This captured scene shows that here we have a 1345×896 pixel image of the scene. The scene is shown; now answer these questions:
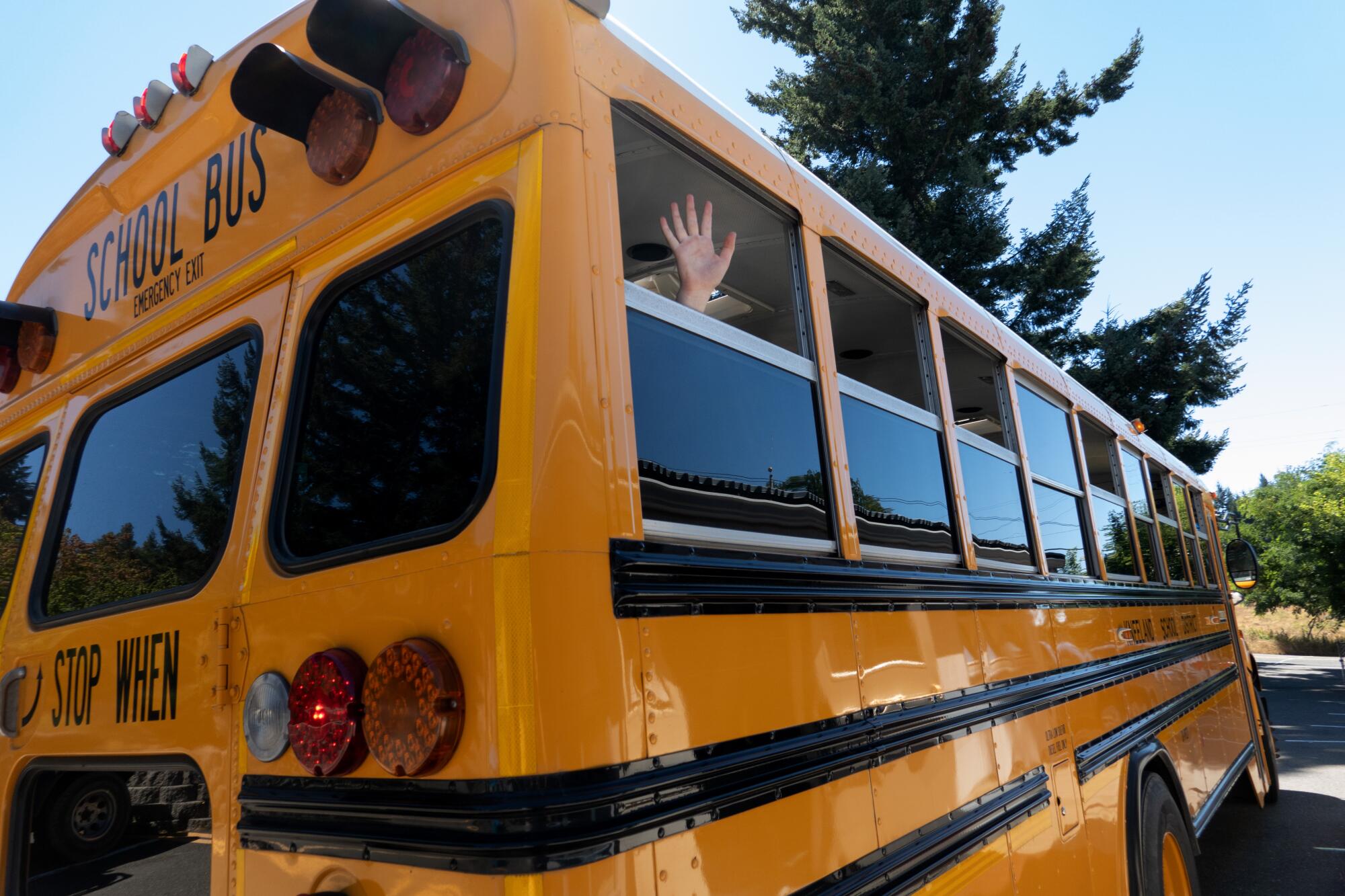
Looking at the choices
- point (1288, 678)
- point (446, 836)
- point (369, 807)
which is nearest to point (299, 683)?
point (369, 807)

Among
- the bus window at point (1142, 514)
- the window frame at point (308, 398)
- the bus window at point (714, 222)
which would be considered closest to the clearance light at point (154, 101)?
the window frame at point (308, 398)

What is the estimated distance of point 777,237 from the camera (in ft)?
6.77

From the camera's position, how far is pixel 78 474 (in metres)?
2.28

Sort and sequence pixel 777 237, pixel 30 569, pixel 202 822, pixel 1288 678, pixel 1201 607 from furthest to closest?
pixel 1288 678 < pixel 1201 607 < pixel 30 569 < pixel 777 237 < pixel 202 822

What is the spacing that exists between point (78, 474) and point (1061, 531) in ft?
10.7

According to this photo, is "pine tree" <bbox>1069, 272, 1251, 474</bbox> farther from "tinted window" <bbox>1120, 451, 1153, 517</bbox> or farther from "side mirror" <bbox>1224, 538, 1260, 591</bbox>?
"tinted window" <bbox>1120, 451, 1153, 517</bbox>

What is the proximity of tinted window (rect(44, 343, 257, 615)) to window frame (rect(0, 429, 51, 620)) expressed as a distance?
0.16m

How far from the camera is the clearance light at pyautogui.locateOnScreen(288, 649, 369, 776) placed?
127 cm

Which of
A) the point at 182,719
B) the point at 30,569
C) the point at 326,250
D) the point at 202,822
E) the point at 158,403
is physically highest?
the point at 326,250

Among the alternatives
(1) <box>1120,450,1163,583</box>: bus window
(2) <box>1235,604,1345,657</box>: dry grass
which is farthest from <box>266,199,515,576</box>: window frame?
(2) <box>1235,604,1345,657</box>: dry grass

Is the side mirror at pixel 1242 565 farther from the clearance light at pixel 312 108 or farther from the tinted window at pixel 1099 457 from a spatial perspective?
the clearance light at pixel 312 108

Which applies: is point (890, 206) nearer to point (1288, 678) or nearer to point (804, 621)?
point (804, 621)

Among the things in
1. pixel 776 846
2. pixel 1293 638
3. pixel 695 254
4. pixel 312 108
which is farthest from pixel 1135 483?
pixel 1293 638

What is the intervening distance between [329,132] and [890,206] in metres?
12.0
